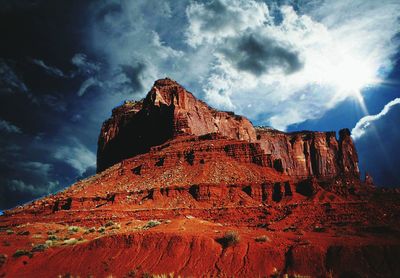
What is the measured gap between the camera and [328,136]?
13662 centimetres

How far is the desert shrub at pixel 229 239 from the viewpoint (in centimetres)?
1619

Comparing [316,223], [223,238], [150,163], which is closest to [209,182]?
[150,163]

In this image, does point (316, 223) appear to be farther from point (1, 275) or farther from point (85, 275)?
point (1, 275)

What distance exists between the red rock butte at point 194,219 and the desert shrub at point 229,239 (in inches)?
2.3

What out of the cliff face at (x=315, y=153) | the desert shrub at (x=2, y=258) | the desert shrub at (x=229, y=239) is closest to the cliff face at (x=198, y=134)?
the cliff face at (x=315, y=153)

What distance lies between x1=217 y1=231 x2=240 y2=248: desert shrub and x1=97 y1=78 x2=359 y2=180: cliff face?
3552 centimetres

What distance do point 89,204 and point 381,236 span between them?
118 ft

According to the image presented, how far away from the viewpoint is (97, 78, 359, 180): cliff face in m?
77.0

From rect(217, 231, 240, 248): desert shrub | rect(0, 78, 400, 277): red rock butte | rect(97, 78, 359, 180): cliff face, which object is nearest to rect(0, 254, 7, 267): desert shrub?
rect(0, 78, 400, 277): red rock butte

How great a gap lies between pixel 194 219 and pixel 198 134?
56.9m

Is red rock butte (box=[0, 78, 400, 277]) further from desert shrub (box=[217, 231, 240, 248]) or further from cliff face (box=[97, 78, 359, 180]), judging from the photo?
cliff face (box=[97, 78, 359, 180])

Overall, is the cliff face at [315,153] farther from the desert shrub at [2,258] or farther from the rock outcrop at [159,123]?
the desert shrub at [2,258]

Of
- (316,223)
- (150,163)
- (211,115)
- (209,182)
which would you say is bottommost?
(316,223)

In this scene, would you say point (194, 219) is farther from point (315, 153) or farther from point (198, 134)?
point (315, 153)
